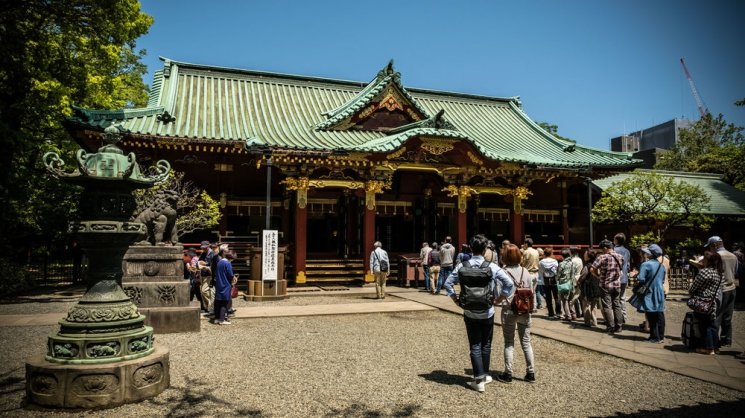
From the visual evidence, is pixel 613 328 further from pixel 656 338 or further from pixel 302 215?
pixel 302 215

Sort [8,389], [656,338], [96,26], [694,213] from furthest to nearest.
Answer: [694,213] → [96,26] → [656,338] → [8,389]

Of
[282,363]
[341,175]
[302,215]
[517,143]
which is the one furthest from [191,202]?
[517,143]

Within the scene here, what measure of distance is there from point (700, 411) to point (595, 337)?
3.70 metres

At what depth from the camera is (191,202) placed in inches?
623

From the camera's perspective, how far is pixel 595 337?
8.45 m

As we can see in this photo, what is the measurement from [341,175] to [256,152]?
3765mm

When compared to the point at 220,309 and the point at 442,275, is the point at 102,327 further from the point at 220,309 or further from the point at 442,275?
the point at 442,275

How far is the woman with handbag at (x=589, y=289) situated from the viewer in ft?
30.4

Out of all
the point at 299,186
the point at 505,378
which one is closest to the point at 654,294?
the point at 505,378

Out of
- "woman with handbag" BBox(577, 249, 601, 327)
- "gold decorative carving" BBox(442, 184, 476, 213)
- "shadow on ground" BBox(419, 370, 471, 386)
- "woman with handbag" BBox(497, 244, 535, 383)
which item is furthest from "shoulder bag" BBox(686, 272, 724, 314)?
"gold decorative carving" BBox(442, 184, 476, 213)

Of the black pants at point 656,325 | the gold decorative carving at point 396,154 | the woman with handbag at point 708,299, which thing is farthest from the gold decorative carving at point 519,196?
the woman with handbag at point 708,299

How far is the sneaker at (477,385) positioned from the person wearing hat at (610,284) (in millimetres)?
4663

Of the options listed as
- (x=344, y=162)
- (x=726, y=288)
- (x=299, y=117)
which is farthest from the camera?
(x=299, y=117)

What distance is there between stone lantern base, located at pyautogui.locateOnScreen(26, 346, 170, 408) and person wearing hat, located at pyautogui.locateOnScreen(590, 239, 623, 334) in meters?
8.12
